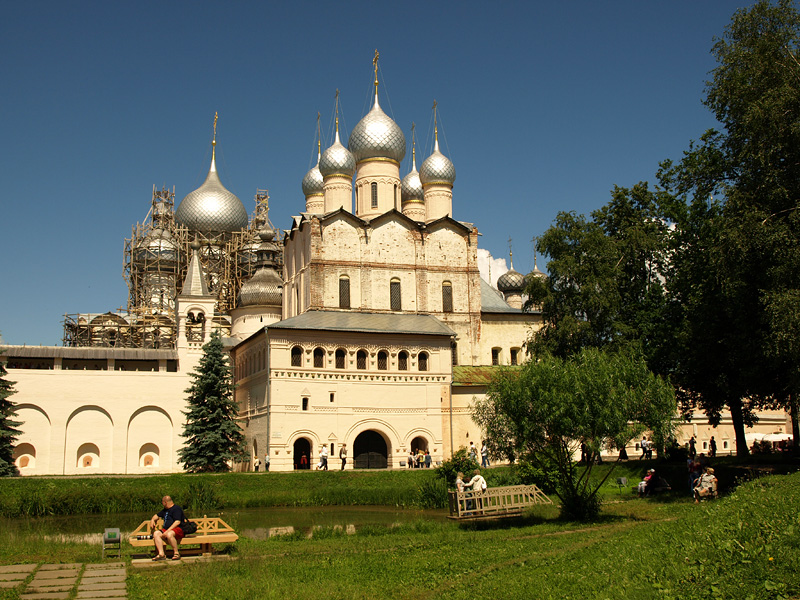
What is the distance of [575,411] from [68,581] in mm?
9651

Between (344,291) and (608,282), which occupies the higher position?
(344,291)

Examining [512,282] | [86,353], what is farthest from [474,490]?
[512,282]

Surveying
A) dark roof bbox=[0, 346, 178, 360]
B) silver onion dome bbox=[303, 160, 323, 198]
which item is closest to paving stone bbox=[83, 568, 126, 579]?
dark roof bbox=[0, 346, 178, 360]

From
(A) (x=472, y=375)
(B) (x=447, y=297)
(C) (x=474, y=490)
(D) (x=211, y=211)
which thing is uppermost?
(D) (x=211, y=211)

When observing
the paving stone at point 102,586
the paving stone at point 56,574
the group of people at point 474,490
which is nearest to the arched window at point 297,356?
the group of people at point 474,490

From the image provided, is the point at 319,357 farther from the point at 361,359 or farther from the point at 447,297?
the point at 447,297

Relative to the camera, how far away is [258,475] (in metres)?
27.1

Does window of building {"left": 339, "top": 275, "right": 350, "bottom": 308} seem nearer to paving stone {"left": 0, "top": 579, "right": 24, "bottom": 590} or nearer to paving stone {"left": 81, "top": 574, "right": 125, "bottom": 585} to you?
paving stone {"left": 81, "top": 574, "right": 125, "bottom": 585}

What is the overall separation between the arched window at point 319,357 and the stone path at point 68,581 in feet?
73.6

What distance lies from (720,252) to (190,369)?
27035mm

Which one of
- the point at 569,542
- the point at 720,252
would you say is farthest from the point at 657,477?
the point at 569,542

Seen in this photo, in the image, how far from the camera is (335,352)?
3453 cm

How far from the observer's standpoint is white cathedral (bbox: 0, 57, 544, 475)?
3409 centimetres

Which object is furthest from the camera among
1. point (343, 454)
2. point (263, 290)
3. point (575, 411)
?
point (263, 290)
